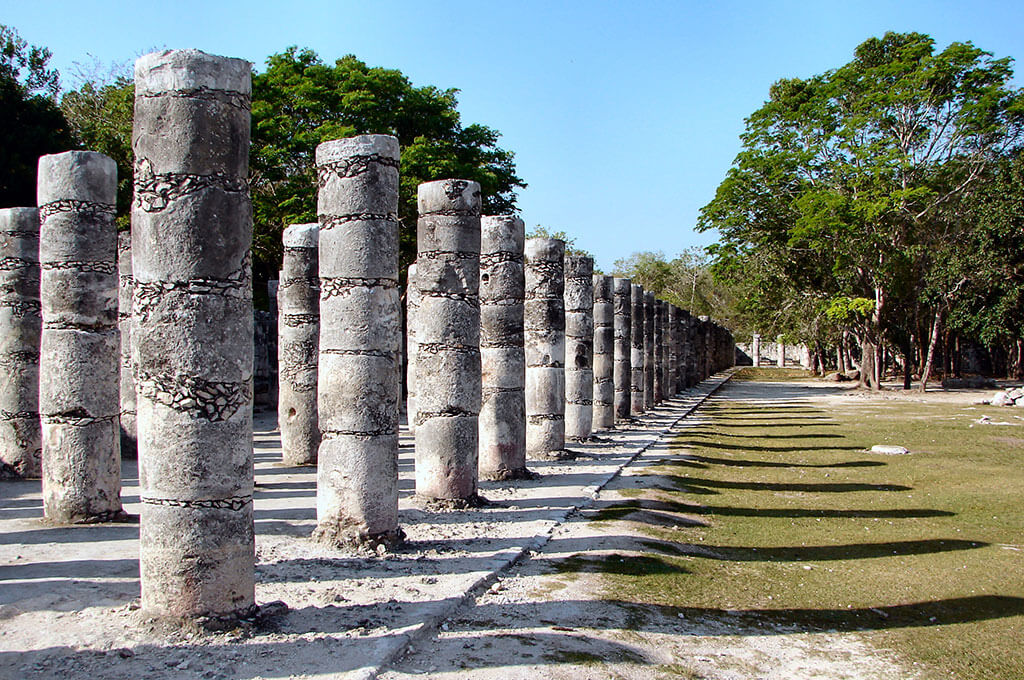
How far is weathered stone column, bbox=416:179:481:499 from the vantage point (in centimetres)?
976

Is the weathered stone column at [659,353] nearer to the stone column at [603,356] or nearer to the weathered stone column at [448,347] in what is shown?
the stone column at [603,356]

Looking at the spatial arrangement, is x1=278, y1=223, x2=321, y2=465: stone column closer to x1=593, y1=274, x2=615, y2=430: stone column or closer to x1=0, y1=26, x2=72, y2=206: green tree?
x1=593, y1=274, x2=615, y2=430: stone column

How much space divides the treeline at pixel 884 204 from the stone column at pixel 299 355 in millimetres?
19046

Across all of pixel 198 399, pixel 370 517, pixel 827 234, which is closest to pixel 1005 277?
pixel 827 234

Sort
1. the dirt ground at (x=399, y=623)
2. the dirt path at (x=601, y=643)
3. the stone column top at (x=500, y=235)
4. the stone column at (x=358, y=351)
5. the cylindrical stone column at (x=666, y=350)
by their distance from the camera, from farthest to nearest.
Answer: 1. the cylindrical stone column at (x=666, y=350)
2. the stone column top at (x=500, y=235)
3. the stone column at (x=358, y=351)
4. the dirt path at (x=601, y=643)
5. the dirt ground at (x=399, y=623)

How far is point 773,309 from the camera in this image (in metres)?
34.7

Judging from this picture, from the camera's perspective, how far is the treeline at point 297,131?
23.5 m

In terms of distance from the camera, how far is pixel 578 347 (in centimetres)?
1680

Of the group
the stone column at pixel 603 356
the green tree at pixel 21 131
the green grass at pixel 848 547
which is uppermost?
the green tree at pixel 21 131

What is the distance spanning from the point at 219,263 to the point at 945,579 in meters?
6.51

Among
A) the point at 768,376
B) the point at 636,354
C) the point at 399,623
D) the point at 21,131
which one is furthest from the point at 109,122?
the point at 768,376

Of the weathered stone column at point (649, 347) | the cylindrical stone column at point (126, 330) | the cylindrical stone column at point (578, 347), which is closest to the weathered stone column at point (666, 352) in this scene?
the weathered stone column at point (649, 347)

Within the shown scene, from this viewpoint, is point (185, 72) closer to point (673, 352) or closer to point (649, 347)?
point (649, 347)

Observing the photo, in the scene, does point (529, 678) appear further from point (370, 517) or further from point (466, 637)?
point (370, 517)
